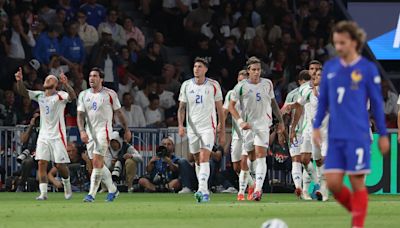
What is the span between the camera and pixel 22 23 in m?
28.8

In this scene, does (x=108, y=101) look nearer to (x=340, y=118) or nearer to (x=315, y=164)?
(x=315, y=164)

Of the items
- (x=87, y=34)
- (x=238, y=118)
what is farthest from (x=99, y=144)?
(x=87, y=34)

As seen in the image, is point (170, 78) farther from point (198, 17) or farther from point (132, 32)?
point (198, 17)

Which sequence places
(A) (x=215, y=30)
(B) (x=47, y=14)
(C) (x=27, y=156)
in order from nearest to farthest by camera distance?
(C) (x=27, y=156) → (B) (x=47, y=14) → (A) (x=215, y=30)

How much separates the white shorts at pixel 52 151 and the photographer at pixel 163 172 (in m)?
4.75

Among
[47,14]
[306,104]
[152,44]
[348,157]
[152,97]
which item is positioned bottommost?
[348,157]

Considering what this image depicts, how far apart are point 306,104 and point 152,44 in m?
9.06

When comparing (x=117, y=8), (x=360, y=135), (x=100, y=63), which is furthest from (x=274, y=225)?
(x=117, y=8)

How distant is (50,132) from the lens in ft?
74.6

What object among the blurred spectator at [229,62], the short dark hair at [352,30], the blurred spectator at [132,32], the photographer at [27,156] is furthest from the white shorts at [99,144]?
the blurred spectator at [229,62]

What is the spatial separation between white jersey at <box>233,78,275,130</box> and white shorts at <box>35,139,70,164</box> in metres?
3.38

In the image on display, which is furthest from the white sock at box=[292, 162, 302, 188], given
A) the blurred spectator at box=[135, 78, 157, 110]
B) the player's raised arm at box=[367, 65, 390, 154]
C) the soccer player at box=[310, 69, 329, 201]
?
the player's raised arm at box=[367, 65, 390, 154]

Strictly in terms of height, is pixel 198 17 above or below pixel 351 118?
above

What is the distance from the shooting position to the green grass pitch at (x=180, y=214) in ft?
50.2
